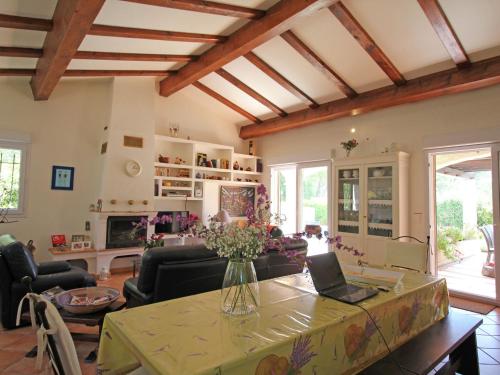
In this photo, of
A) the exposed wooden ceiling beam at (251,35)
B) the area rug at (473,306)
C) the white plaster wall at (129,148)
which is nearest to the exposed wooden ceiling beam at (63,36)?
the white plaster wall at (129,148)

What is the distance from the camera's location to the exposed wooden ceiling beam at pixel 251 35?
10.5ft

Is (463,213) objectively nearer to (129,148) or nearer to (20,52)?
(129,148)

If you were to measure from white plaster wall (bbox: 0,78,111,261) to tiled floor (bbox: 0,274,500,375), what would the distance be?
241cm

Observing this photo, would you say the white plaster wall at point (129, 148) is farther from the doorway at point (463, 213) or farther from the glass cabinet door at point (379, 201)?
the doorway at point (463, 213)

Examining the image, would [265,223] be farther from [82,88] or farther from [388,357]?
[82,88]

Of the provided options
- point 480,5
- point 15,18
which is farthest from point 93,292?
point 480,5

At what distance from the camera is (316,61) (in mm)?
4402

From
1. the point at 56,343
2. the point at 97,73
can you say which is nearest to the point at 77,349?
the point at 56,343

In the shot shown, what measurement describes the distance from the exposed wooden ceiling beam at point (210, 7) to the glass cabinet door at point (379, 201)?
9.34ft

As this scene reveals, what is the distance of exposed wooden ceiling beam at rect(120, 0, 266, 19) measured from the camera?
2961 mm

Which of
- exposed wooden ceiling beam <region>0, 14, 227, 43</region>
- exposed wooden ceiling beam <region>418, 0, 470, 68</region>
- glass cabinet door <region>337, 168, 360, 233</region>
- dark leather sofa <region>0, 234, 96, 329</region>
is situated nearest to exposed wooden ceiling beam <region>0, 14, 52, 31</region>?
exposed wooden ceiling beam <region>0, 14, 227, 43</region>

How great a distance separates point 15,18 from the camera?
9.36 feet

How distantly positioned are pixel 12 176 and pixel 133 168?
1.73m

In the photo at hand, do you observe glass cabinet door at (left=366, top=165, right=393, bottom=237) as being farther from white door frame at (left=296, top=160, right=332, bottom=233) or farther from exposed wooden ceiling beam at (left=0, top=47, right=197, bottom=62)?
exposed wooden ceiling beam at (left=0, top=47, right=197, bottom=62)
